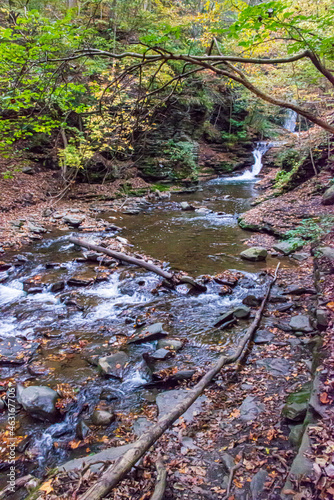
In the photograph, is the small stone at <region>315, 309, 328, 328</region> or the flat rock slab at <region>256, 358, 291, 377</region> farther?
the small stone at <region>315, 309, 328, 328</region>

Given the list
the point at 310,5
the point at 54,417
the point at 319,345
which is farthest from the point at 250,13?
the point at 310,5

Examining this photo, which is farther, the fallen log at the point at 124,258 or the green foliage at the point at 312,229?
the green foliage at the point at 312,229

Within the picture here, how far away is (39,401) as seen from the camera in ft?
12.1

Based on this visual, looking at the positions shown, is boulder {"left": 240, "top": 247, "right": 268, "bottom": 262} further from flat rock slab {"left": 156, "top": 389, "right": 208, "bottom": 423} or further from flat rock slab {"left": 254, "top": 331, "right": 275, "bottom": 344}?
flat rock slab {"left": 156, "top": 389, "right": 208, "bottom": 423}

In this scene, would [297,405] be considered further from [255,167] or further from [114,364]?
[255,167]

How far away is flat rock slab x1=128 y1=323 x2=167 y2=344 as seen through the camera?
5223 millimetres

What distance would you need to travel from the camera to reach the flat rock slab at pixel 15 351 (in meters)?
4.62

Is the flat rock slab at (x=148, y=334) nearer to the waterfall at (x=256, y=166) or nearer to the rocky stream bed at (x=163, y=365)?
the rocky stream bed at (x=163, y=365)

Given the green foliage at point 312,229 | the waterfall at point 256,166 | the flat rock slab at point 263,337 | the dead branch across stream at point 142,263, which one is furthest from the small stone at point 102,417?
the waterfall at point 256,166

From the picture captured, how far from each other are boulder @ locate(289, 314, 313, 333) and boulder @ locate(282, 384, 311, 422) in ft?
5.27

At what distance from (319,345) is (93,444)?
3279 millimetres

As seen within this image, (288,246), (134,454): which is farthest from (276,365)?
(288,246)

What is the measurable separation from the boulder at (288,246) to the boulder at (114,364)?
6449 mm

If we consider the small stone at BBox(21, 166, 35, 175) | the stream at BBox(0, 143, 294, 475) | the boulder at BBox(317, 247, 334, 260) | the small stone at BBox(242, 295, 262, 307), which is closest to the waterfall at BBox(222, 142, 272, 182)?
the stream at BBox(0, 143, 294, 475)
